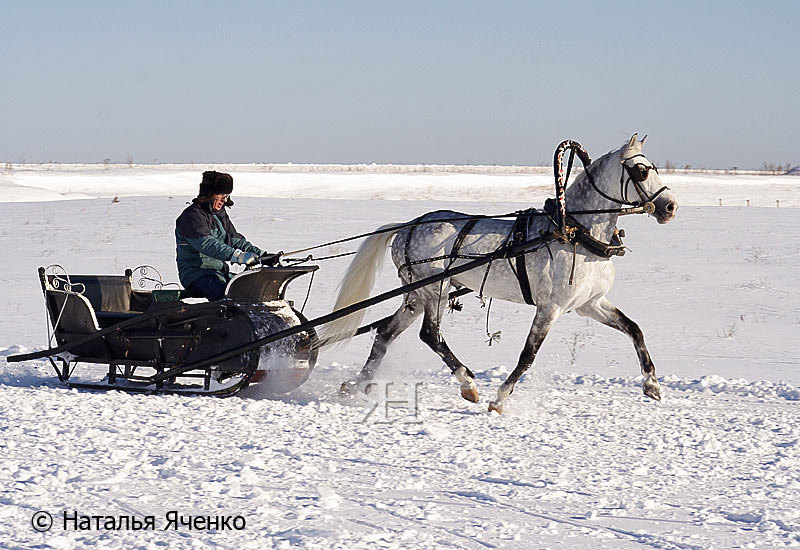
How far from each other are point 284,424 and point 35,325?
645cm

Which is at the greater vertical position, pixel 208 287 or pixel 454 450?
pixel 208 287

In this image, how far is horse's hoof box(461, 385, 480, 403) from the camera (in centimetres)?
709

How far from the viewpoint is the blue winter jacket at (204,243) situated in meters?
7.34

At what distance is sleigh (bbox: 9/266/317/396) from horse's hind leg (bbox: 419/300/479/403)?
88 centimetres

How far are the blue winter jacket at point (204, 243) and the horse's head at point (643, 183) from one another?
9.26ft

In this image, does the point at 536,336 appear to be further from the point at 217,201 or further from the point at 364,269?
the point at 217,201

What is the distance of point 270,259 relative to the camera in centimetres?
762

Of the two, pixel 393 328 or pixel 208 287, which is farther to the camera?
pixel 393 328

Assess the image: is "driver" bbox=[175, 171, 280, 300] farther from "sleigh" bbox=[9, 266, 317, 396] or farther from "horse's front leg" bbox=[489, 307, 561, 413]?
"horse's front leg" bbox=[489, 307, 561, 413]

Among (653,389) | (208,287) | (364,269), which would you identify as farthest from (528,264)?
(208,287)

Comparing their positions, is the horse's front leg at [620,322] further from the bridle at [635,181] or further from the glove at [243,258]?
the glove at [243,258]

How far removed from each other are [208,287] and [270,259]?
1.74 feet

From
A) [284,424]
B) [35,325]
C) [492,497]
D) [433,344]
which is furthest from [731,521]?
[35,325]

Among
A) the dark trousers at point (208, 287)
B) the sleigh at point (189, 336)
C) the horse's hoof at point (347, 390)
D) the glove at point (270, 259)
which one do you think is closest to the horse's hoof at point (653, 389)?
the horse's hoof at point (347, 390)
